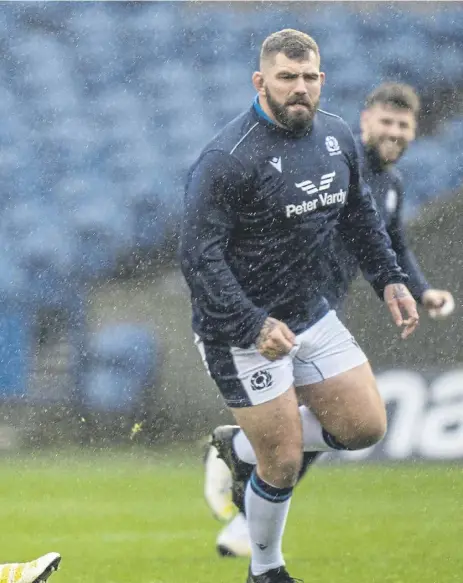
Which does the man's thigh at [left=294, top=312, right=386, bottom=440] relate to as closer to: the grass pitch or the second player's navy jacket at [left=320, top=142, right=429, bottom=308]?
the second player's navy jacket at [left=320, top=142, right=429, bottom=308]

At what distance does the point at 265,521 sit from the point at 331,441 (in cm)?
29

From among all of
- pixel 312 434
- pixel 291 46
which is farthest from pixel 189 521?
pixel 291 46

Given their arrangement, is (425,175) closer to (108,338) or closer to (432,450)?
(432,450)

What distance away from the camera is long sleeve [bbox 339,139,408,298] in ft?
11.3

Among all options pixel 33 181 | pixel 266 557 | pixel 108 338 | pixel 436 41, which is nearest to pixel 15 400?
pixel 108 338

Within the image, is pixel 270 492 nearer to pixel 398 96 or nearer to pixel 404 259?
pixel 404 259

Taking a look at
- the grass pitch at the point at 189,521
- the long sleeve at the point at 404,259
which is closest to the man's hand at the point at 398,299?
the long sleeve at the point at 404,259

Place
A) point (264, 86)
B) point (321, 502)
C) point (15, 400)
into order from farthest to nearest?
point (15, 400) < point (321, 502) < point (264, 86)

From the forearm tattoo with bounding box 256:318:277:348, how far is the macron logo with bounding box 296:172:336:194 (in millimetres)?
389

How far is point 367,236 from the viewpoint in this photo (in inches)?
138

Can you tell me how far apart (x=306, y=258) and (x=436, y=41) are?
62.0 inches

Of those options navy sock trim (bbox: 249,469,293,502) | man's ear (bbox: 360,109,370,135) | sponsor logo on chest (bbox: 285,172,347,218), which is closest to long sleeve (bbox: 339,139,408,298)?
sponsor logo on chest (bbox: 285,172,347,218)

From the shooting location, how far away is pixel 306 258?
337 centimetres

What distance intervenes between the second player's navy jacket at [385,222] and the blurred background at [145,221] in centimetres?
43
